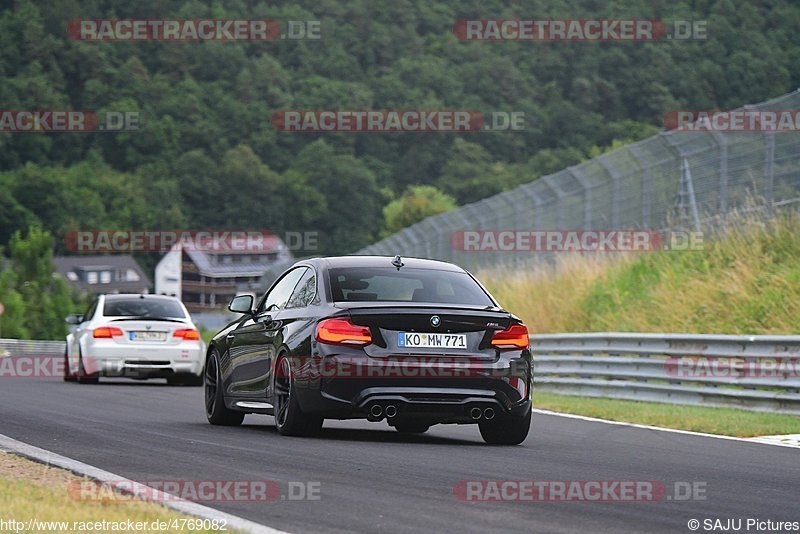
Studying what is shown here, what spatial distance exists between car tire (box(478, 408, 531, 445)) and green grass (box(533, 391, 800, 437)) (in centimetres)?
230

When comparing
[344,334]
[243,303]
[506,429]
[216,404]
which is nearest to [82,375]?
[216,404]

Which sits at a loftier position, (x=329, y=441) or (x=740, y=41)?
(x=740, y=41)

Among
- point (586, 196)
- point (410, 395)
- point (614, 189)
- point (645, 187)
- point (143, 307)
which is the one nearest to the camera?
point (410, 395)

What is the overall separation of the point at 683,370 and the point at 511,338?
6.58 metres

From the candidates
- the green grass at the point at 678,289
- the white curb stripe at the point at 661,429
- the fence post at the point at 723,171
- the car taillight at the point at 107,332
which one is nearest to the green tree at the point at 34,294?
the green grass at the point at 678,289

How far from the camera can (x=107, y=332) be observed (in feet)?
71.1

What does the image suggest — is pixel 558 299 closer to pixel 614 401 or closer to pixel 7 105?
pixel 614 401

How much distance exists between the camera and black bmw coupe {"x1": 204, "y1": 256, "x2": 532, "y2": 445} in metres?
11.2

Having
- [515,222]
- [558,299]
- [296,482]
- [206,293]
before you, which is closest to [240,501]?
[296,482]

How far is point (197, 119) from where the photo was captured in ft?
526

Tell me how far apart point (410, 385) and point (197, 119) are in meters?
151

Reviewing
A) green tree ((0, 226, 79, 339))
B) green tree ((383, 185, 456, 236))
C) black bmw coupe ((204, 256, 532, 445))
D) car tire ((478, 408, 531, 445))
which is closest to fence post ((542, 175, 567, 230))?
black bmw coupe ((204, 256, 532, 445))

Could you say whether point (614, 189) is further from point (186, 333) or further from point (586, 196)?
point (186, 333)

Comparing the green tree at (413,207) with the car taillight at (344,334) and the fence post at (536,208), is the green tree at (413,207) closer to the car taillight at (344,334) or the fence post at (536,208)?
the fence post at (536,208)
